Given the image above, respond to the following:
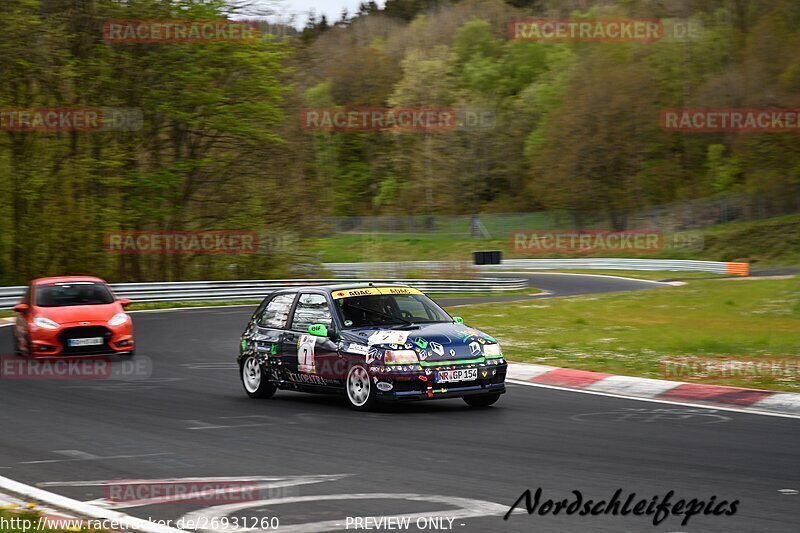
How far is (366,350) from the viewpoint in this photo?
463 inches

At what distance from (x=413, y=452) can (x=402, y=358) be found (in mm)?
2447

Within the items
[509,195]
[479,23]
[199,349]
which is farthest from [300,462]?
[479,23]

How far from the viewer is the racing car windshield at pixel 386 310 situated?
41.1ft

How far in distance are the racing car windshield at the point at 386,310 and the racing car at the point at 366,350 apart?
1 centimetres

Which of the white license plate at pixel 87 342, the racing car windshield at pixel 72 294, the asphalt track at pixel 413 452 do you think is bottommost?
the asphalt track at pixel 413 452

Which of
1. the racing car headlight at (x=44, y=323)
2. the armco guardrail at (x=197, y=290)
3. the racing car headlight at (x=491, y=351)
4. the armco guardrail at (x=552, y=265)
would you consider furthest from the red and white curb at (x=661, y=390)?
the armco guardrail at (x=552, y=265)

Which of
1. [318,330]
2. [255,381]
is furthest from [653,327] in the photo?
[318,330]

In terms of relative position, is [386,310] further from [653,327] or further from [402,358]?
[653,327]

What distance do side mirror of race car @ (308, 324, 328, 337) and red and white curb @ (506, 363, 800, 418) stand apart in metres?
3.55

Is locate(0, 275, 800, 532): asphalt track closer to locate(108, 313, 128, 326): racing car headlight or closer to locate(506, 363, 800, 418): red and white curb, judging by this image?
locate(506, 363, 800, 418): red and white curb

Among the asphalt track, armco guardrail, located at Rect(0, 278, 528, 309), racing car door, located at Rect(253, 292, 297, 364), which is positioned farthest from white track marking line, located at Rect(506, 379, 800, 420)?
armco guardrail, located at Rect(0, 278, 528, 309)

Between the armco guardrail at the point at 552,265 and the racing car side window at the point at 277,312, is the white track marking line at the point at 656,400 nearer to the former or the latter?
the racing car side window at the point at 277,312

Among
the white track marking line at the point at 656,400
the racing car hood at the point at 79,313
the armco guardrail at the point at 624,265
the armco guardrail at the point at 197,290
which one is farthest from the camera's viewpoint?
the armco guardrail at the point at 624,265

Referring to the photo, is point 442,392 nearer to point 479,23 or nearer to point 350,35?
point 479,23
